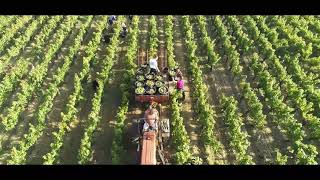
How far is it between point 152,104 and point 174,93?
1459 mm

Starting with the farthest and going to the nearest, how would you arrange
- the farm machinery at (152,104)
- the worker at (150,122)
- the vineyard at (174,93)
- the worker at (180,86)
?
the worker at (180,86) < the vineyard at (174,93) < the worker at (150,122) < the farm machinery at (152,104)

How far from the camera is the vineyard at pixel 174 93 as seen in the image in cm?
1427

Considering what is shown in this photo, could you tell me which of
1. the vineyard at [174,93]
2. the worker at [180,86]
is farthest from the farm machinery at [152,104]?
the worker at [180,86]

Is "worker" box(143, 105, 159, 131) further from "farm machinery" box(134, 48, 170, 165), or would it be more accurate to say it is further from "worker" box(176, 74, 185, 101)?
"worker" box(176, 74, 185, 101)

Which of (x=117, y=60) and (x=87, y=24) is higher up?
(x=87, y=24)

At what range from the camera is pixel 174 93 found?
16.0 meters

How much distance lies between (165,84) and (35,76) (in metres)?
6.83

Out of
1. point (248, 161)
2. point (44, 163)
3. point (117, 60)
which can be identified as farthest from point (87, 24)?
point (248, 161)

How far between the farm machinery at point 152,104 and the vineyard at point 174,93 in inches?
19.2

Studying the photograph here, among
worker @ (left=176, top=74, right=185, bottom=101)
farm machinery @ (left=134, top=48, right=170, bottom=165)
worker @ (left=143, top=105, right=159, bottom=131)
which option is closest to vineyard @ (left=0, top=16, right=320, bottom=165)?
worker @ (left=176, top=74, right=185, bottom=101)

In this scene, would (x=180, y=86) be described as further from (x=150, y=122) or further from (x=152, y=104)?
(x=150, y=122)

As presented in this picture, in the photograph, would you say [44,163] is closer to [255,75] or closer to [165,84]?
[165,84]

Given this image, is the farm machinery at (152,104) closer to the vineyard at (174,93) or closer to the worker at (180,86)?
the vineyard at (174,93)

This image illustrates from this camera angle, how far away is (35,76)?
1706cm
